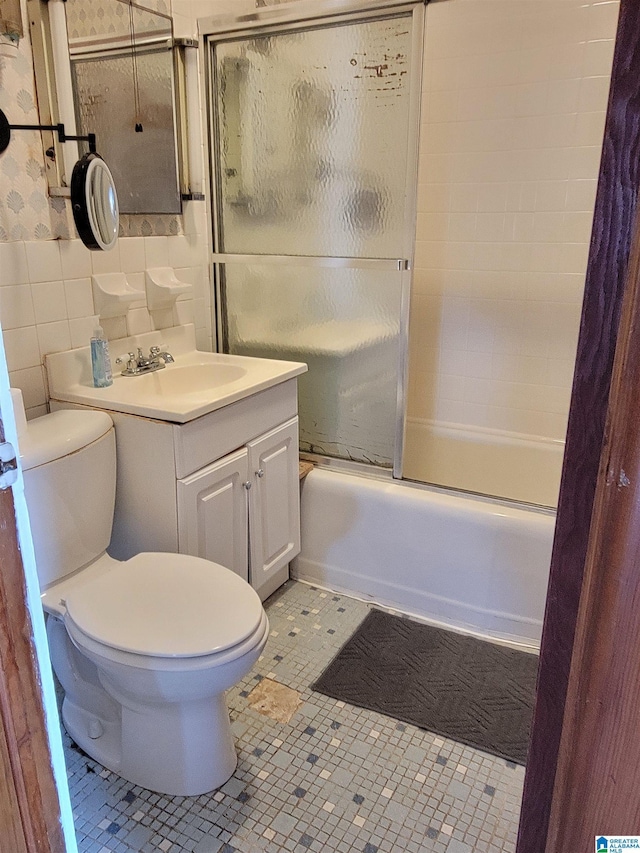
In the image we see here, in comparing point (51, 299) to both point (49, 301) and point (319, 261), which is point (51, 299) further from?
point (319, 261)

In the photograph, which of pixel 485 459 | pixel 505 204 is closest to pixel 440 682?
pixel 485 459

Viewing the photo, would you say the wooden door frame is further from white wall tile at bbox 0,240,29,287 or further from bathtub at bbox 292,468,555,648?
bathtub at bbox 292,468,555,648

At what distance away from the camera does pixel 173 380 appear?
2098 mm

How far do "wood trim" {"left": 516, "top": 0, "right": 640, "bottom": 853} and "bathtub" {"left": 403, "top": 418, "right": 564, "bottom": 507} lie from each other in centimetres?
195

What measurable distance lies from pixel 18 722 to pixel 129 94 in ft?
6.11

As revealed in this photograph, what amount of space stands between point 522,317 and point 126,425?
5.55ft

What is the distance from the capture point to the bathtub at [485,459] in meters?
2.66

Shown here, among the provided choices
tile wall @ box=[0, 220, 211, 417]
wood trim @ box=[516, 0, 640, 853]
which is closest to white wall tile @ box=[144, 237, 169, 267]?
tile wall @ box=[0, 220, 211, 417]

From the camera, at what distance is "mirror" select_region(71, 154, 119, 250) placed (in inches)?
67.8

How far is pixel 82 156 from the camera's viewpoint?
177cm

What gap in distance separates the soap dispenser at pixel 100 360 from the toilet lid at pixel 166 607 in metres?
0.56

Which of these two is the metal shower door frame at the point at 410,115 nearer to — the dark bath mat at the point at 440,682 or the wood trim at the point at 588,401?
the dark bath mat at the point at 440,682

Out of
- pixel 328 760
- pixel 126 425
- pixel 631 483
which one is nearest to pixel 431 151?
pixel 126 425

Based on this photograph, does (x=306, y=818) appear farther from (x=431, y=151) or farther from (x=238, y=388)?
(x=431, y=151)
